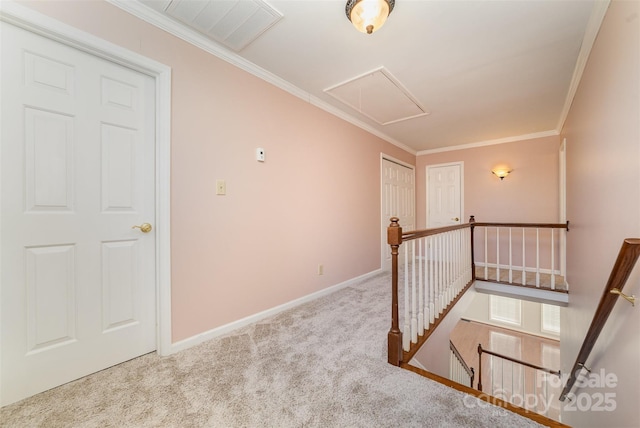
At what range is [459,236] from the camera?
Answer: 287 centimetres

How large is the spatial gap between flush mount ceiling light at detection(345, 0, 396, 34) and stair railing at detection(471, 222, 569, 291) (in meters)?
2.84

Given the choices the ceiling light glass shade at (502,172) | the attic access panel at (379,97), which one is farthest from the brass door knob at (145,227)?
the ceiling light glass shade at (502,172)

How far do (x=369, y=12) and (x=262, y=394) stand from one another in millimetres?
2257

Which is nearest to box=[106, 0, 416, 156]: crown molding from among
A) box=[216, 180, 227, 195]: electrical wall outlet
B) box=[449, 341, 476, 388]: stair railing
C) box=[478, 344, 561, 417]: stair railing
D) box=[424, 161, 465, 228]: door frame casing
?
box=[216, 180, 227, 195]: electrical wall outlet

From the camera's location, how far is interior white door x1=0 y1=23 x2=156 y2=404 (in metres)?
1.27

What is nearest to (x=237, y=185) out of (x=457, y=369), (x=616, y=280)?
(x=616, y=280)

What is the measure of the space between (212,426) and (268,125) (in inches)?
85.8

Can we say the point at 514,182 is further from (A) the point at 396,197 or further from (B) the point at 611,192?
(B) the point at 611,192

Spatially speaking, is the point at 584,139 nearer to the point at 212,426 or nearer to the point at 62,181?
the point at 212,426

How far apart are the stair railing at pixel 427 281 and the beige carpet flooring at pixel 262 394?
0.69ft

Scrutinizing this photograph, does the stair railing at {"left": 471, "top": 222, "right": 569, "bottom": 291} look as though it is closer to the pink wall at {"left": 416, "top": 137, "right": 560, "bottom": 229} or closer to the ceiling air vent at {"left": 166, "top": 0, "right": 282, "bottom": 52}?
the pink wall at {"left": 416, "top": 137, "right": 560, "bottom": 229}

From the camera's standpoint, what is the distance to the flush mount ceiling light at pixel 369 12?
57.2 inches

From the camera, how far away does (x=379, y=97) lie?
2.84m

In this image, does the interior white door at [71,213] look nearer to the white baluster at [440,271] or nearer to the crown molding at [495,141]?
the white baluster at [440,271]
